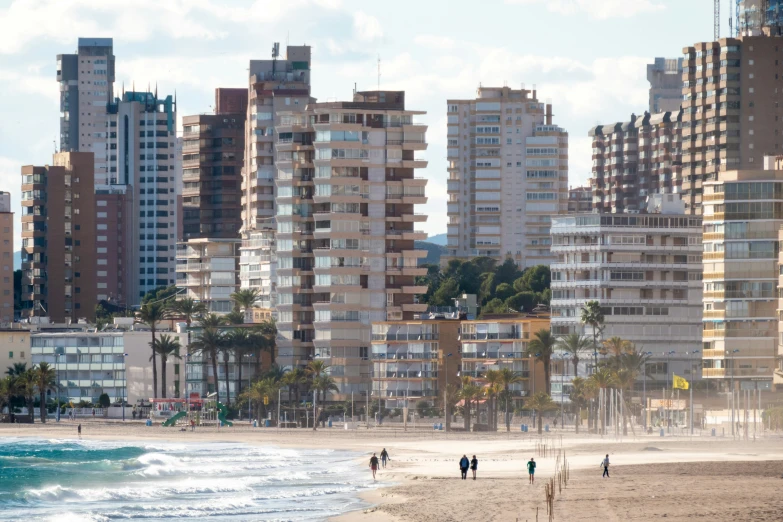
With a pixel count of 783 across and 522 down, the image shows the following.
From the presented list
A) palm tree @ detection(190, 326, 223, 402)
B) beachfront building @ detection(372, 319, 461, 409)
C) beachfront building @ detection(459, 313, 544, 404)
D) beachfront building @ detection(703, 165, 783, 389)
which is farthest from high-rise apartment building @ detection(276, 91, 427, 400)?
beachfront building @ detection(703, 165, 783, 389)

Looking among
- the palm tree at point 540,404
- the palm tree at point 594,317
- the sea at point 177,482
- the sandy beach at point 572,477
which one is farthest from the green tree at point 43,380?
the palm tree at point 594,317

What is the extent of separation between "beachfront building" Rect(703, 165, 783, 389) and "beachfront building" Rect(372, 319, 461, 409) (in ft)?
126

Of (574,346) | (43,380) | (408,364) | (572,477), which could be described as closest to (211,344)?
(43,380)

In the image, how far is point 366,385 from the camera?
193875mm

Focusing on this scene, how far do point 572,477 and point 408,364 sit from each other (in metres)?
101

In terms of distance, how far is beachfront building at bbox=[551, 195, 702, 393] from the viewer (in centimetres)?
18375

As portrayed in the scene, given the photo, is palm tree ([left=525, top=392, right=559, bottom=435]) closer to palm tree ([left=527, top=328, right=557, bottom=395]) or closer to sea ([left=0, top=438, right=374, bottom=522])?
palm tree ([left=527, top=328, right=557, bottom=395])

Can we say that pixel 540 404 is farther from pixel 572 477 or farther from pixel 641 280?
pixel 572 477

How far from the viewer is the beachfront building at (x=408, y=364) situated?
191375 mm

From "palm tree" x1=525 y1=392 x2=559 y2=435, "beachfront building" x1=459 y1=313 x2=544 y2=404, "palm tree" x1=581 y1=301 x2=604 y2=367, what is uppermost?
"palm tree" x1=581 y1=301 x2=604 y2=367

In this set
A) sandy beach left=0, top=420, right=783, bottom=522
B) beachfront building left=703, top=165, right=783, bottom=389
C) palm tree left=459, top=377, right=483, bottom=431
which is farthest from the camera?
palm tree left=459, top=377, right=483, bottom=431

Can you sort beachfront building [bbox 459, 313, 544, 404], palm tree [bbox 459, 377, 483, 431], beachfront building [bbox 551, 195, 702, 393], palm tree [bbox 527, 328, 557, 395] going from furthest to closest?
1. beachfront building [bbox 459, 313, 544, 404]
2. beachfront building [bbox 551, 195, 702, 393]
3. palm tree [bbox 527, 328, 557, 395]
4. palm tree [bbox 459, 377, 483, 431]

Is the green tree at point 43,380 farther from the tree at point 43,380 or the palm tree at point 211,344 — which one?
the palm tree at point 211,344

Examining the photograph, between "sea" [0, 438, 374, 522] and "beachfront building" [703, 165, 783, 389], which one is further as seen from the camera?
"beachfront building" [703, 165, 783, 389]
